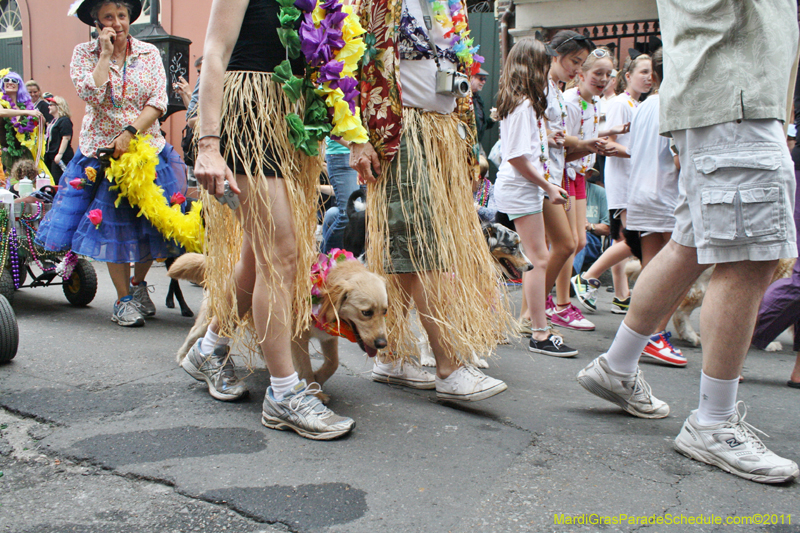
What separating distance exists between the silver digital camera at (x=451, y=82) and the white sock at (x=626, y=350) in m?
1.17

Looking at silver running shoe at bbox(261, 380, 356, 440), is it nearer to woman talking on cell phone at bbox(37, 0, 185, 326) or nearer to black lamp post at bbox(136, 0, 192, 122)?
woman talking on cell phone at bbox(37, 0, 185, 326)

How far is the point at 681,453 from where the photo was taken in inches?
89.7

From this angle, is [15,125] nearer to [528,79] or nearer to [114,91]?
[114,91]

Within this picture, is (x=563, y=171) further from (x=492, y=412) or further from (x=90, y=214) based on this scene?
(x=90, y=214)

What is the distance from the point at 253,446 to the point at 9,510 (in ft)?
2.45

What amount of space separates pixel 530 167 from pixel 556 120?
0.66m

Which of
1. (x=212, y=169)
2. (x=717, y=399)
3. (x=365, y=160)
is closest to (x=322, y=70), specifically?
(x=365, y=160)

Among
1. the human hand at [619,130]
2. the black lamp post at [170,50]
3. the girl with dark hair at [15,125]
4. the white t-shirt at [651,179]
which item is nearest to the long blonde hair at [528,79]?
the white t-shirt at [651,179]

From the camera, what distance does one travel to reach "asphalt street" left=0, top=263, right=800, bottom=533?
1.80 m

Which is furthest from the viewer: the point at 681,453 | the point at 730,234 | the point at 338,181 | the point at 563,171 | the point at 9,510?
the point at 338,181

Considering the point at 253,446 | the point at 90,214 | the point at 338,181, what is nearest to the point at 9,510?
the point at 253,446

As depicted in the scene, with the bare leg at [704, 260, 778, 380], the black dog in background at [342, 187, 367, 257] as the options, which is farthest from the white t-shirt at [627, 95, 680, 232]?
the black dog in background at [342, 187, 367, 257]

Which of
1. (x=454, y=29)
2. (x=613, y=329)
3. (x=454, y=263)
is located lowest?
(x=613, y=329)

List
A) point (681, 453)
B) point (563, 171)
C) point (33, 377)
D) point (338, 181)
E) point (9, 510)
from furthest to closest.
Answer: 1. point (338, 181)
2. point (563, 171)
3. point (33, 377)
4. point (681, 453)
5. point (9, 510)
